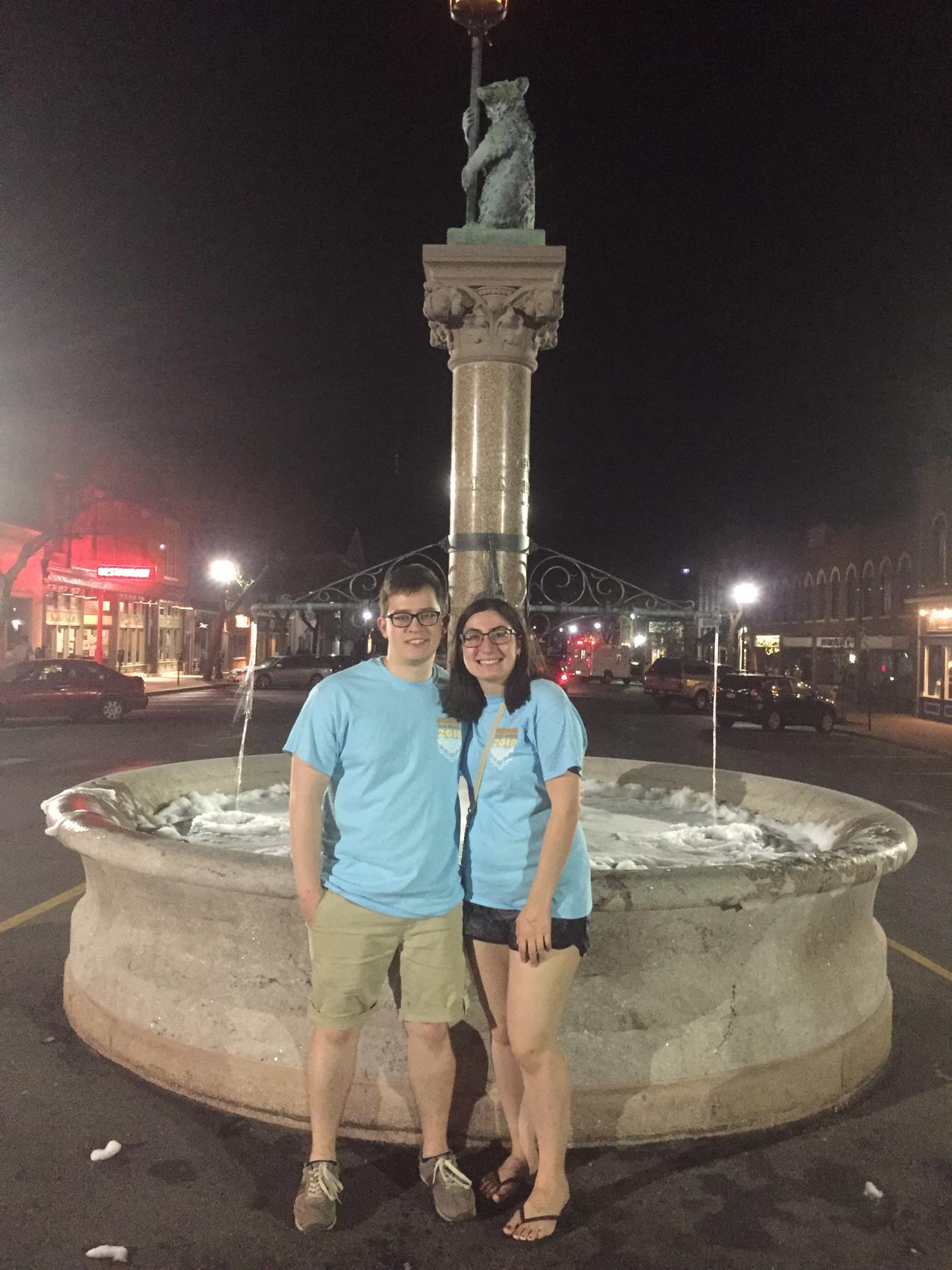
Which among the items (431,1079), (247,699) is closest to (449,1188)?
(431,1079)

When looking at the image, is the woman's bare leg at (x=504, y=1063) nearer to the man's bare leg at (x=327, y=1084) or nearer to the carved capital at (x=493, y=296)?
the man's bare leg at (x=327, y=1084)

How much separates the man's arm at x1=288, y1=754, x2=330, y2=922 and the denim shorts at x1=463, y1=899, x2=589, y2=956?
499mm

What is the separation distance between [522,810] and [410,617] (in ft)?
2.35

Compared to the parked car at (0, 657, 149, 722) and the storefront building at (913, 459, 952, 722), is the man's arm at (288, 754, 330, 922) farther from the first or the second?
the storefront building at (913, 459, 952, 722)

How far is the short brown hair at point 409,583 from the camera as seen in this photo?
2.98 meters

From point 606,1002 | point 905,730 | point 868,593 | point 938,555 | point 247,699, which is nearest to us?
point 606,1002

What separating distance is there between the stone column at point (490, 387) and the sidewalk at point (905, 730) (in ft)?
50.5

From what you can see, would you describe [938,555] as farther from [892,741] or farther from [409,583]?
[409,583]

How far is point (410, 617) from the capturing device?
116 inches

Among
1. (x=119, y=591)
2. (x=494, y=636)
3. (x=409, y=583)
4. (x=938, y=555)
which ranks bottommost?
(x=494, y=636)

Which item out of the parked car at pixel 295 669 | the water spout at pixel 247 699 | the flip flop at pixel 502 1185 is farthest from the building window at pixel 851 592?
the flip flop at pixel 502 1185

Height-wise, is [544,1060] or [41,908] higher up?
[544,1060]

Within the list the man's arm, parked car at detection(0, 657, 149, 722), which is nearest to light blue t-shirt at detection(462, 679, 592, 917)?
the man's arm

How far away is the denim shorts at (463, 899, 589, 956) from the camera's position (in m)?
2.75
